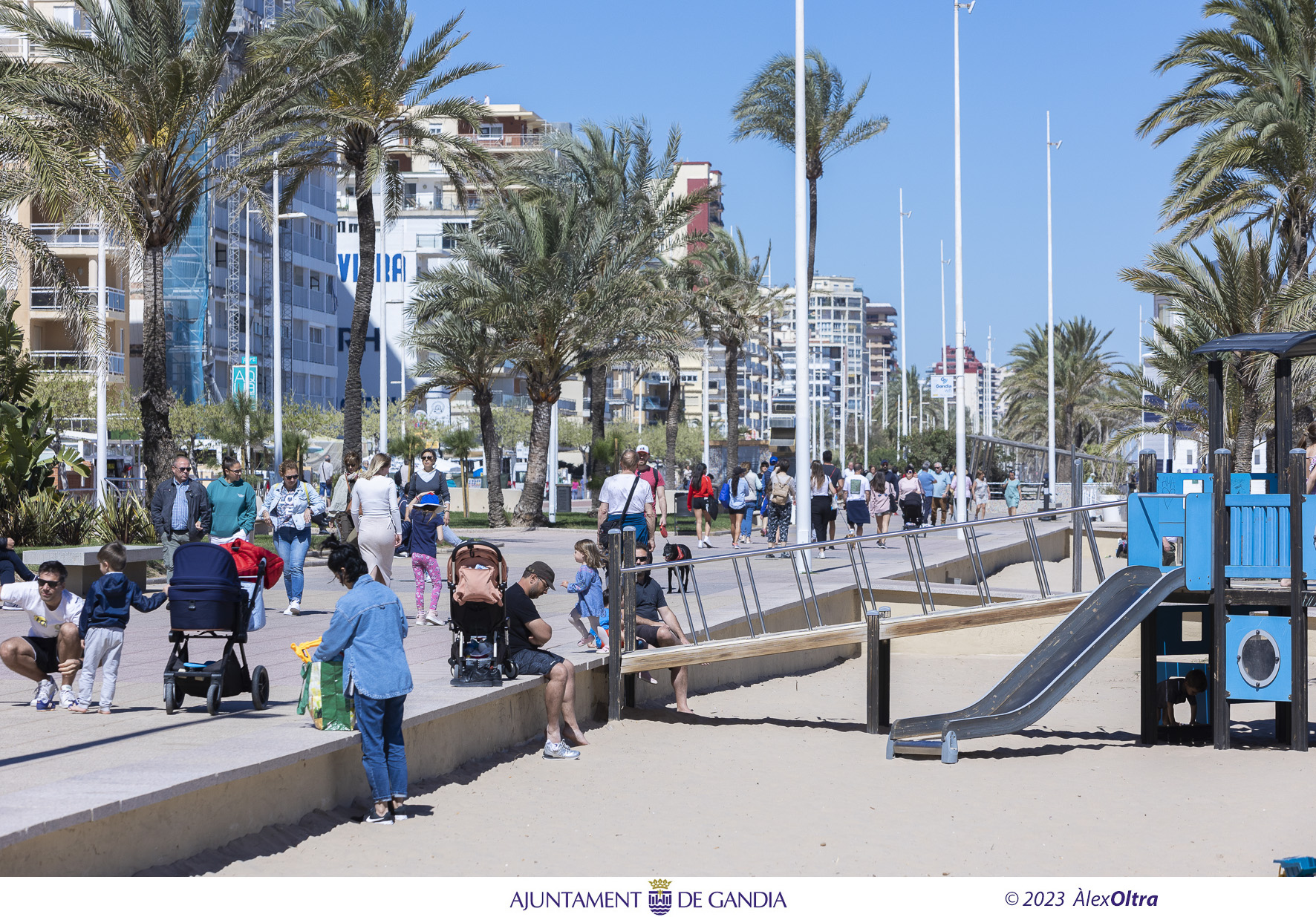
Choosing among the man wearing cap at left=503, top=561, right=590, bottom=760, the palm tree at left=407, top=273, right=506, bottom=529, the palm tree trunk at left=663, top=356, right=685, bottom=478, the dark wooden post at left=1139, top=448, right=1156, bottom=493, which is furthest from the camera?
the palm tree trunk at left=663, top=356, right=685, bottom=478

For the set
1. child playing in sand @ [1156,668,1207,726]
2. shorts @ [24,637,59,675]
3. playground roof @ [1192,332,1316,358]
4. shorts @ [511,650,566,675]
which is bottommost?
child playing in sand @ [1156,668,1207,726]

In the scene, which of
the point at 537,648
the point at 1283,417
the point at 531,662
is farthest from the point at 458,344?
the point at 1283,417

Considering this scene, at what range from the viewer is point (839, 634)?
11031mm

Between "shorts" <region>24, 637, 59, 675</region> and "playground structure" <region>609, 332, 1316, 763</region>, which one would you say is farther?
"playground structure" <region>609, 332, 1316, 763</region>

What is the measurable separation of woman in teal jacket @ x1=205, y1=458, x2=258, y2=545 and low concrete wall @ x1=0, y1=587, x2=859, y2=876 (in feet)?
13.5

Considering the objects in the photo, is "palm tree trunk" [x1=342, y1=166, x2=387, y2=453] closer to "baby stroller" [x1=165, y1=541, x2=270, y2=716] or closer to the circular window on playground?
"baby stroller" [x1=165, y1=541, x2=270, y2=716]

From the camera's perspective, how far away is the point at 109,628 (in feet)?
28.3

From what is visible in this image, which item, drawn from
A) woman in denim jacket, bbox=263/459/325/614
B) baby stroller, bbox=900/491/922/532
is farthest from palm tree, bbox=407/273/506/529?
woman in denim jacket, bbox=263/459/325/614

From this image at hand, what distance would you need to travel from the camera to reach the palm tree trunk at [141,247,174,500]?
62.6 feet

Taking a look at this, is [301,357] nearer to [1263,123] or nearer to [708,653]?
[1263,123]

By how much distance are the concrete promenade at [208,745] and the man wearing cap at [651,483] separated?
114 cm

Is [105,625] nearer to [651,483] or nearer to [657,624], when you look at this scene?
[657,624]

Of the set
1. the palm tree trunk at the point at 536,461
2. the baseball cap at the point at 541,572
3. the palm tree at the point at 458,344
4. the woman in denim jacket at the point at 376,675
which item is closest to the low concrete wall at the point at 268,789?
the woman in denim jacket at the point at 376,675
